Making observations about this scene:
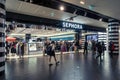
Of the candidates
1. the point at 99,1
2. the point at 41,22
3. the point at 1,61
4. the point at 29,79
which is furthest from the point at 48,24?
the point at 29,79

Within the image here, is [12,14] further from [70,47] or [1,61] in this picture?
[70,47]

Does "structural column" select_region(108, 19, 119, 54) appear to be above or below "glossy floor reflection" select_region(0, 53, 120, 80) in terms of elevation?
above

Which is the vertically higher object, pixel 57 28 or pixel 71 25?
pixel 71 25

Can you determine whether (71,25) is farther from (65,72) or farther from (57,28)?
(65,72)

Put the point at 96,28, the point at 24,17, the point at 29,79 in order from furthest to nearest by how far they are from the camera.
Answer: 1. the point at 96,28
2. the point at 24,17
3. the point at 29,79

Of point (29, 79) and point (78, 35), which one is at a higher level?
point (78, 35)

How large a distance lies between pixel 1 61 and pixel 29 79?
1934 mm

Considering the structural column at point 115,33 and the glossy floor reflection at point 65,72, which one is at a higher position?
the structural column at point 115,33

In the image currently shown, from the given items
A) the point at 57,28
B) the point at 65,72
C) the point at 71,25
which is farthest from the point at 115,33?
the point at 65,72

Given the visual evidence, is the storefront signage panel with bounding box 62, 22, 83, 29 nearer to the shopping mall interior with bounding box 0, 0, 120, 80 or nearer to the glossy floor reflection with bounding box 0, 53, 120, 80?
the shopping mall interior with bounding box 0, 0, 120, 80

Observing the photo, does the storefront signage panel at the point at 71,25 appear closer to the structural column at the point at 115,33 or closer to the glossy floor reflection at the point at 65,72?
the structural column at the point at 115,33

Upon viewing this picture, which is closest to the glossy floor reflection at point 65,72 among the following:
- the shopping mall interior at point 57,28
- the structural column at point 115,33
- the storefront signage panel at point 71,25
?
the shopping mall interior at point 57,28

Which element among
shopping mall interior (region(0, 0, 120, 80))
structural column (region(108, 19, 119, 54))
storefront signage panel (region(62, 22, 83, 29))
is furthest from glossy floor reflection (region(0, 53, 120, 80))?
structural column (region(108, 19, 119, 54))

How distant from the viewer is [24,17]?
14.2 m
